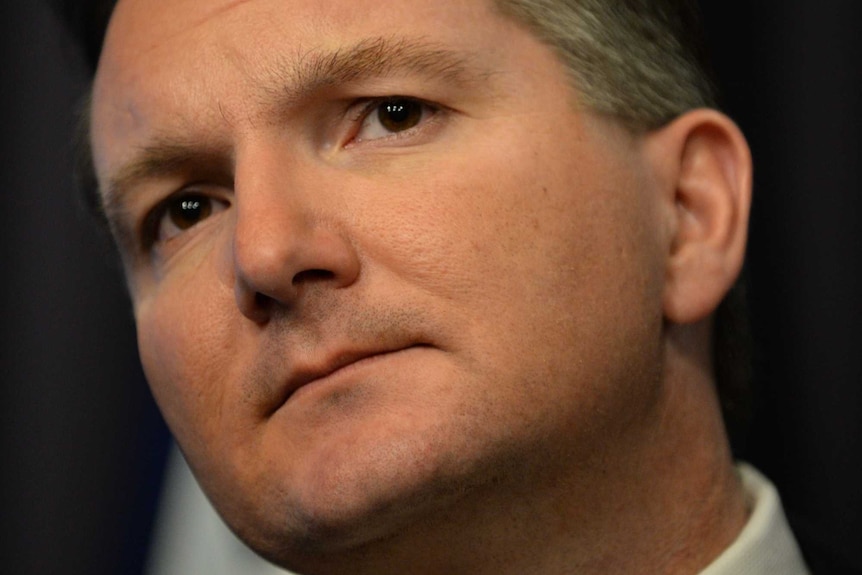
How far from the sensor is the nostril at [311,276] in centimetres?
138

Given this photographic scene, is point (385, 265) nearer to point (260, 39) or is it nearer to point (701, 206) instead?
point (260, 39)

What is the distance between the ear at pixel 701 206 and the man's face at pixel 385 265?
6 cm

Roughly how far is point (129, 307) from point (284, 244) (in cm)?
148

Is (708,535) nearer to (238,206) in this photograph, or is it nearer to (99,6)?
(238,206)

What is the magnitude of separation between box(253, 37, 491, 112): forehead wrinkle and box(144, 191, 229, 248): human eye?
29cm

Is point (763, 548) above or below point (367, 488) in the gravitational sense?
below

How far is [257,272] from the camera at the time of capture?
1361 mm

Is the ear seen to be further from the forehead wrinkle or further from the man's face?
the forehead wrinkle

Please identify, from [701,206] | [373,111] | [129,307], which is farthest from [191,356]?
[129,307]

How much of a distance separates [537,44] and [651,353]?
1.59 ft

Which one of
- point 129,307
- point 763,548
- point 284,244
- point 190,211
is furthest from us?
point 129,307

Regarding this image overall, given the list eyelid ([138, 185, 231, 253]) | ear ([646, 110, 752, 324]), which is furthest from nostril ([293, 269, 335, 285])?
ear ([646, 110, 752, 324])

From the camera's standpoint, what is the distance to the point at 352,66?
1.49 meters


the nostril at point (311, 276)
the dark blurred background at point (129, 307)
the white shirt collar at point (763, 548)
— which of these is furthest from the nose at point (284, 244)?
the dark blurred background at point (129, 307)
